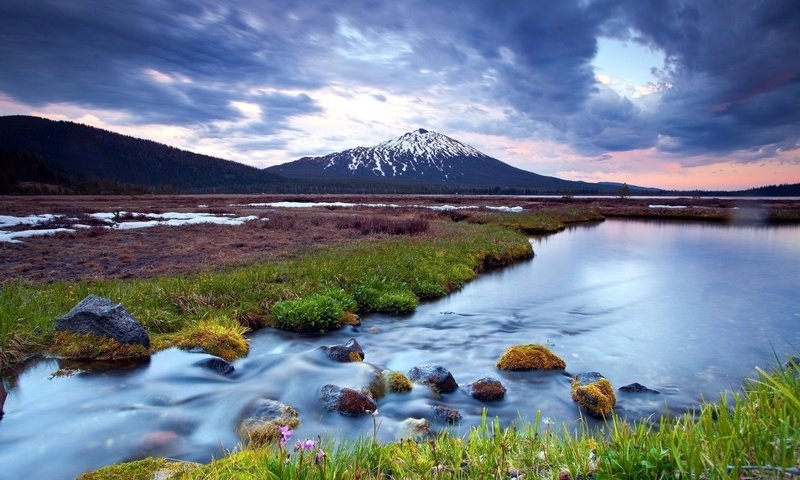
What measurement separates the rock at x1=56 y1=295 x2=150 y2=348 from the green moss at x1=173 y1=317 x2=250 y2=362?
0.96 m

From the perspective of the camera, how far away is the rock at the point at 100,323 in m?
10.3

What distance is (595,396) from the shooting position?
8.45 m

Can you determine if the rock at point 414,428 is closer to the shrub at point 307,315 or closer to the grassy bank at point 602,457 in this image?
the grassy bank at point 602,457

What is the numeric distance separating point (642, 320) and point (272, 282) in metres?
13.7

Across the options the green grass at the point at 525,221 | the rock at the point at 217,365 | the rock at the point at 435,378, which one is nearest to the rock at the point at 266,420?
the rock at the point at 217,365

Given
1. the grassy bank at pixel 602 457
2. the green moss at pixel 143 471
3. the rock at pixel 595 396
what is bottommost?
the rock at pixel 595 396

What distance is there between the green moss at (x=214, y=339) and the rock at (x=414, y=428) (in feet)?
18.7

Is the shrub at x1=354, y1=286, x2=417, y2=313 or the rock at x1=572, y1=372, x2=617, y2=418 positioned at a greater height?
the rock at x1=572, y1=372, x2=617, y2=418

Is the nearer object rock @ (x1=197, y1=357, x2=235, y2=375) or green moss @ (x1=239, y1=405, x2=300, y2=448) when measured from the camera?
green moss @ (x1=239, y1=405, x2=300, y2=448)

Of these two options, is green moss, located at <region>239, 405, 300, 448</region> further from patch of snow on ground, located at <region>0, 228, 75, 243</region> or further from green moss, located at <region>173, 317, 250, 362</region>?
patch of snow on ground, located at <region>0, 228, 75, 243</region>

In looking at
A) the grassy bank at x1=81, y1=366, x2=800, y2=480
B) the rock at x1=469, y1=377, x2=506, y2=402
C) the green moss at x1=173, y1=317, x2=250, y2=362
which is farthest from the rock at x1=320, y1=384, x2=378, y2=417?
the green moss at x1=173, y1=317, x2=250, y2=362

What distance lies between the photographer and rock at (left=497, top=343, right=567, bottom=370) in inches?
420

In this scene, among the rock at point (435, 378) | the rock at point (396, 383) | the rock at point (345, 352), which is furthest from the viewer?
the rock at point (345, 352)

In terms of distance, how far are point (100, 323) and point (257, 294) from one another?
4.93 metres
